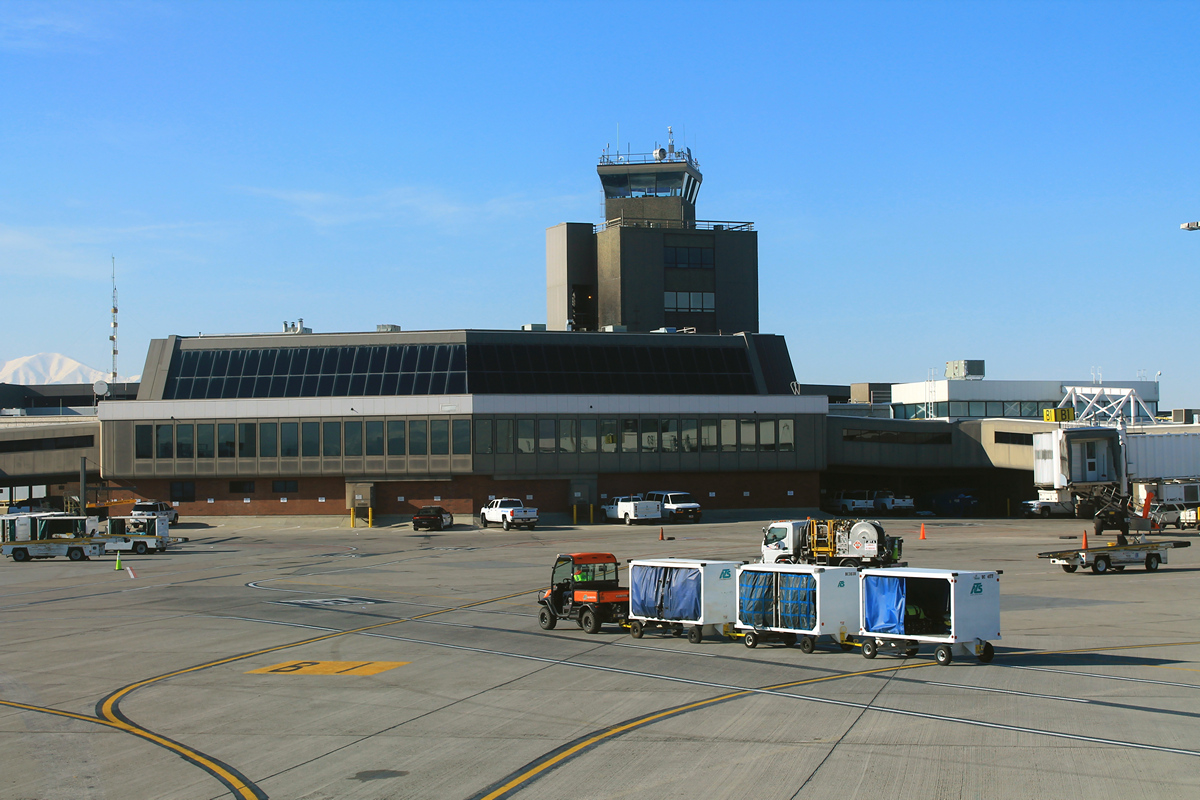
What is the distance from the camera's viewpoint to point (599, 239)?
9281 centimetres

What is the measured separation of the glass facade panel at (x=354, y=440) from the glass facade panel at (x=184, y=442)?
38.3ft

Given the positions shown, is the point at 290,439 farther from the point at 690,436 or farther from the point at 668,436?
the point at 690,436

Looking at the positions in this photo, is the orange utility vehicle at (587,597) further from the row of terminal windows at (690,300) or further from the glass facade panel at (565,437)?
the row of terminal windows at (690,300)

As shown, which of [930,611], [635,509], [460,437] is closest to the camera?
[930,611]

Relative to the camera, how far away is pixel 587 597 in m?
28.6

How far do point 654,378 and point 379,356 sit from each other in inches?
820

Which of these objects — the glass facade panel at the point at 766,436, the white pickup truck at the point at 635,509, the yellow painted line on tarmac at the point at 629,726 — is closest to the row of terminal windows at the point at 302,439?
the white pickup truck at the point at 635,509

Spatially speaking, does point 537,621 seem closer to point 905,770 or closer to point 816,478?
point 905,770

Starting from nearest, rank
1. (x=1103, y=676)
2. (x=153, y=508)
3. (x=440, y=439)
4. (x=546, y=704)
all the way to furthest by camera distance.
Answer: (x=546, y=704) → (x=1103, y=676) → (x=153, y=508) → (x=440, y=439)

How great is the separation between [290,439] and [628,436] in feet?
81.2

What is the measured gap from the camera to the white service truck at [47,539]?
5300 cm

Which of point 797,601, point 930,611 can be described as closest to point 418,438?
point 797,601

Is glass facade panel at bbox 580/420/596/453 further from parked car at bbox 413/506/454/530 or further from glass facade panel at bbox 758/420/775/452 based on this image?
glass facade panel at bbox 758/420/775/452

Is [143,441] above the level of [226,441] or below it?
above
